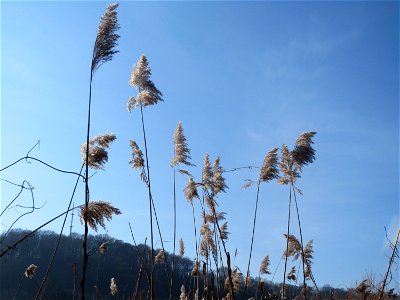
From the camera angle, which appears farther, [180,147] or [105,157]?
[180,147]

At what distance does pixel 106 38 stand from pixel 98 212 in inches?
59.7

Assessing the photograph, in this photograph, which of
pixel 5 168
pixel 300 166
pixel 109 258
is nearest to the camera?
pixel 5 168

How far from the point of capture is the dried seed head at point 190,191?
5.77 meters

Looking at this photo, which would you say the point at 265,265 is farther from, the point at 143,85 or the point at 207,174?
the point at 143,85

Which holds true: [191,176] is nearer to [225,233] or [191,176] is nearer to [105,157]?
[225,233]

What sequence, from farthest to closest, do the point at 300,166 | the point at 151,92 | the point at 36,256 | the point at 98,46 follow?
the point at 36,256
the point at 300,166
the point at 151,92
the point at 98,46

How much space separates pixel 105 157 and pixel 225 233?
133 inches

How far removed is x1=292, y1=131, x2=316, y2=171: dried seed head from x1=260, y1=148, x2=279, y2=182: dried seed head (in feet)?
1.11

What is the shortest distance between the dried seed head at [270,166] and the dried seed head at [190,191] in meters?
0.92

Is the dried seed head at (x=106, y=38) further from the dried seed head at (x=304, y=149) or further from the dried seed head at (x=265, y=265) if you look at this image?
the dried seed head at (x=265, y=265)

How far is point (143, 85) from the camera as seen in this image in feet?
16.7

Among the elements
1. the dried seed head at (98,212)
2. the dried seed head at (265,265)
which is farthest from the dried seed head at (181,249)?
the dried seed head at (98,212)

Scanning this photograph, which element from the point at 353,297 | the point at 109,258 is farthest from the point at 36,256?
the point at 353,297

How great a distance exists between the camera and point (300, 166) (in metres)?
5.63
